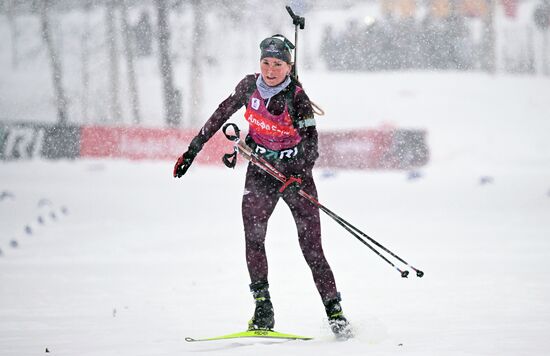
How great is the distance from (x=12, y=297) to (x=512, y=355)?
4643 millimetres

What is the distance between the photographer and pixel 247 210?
537 centimetres

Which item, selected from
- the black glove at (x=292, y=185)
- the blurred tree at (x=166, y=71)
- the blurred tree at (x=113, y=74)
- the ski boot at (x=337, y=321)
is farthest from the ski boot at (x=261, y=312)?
the blurred tree at (x=113, y=74)

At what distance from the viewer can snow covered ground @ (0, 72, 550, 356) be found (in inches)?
221

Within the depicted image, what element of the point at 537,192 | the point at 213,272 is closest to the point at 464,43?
the point at 537,192

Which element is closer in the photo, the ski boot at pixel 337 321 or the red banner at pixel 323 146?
the ski boot at pixel 337 321

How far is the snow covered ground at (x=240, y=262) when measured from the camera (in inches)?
221

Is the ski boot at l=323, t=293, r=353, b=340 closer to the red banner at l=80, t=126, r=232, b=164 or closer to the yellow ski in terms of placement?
the yellow ski

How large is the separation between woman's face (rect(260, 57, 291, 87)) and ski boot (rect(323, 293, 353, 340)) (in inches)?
56.8

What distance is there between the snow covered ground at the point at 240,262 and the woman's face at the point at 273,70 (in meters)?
1.64

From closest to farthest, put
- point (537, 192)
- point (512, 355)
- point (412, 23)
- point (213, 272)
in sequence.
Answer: point (512, 355) → point (213, 272) → point (537, 192) → point (412, 23)

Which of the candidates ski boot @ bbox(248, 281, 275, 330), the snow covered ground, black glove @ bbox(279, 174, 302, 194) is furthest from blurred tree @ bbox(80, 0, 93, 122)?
black glove @ bbox(279, 174, 302, 194)

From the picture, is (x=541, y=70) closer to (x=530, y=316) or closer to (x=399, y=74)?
(x=399, y=74)

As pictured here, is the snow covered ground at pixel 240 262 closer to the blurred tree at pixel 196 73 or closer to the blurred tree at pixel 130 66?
the blurred tree at pixel 196 73

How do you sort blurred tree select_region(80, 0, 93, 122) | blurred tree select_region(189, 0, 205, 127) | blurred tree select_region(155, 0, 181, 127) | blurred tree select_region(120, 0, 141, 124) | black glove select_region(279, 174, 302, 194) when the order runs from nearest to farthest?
black glove select_region(279, 174, 302, 194)
blurred tree select_region(155, 0, 181, 127)
blurred tree select_region(189, 0, 205, 127)
blurred tree select_region(120, 0, 141, 124)
blurred tree select_region(80, 0, 93, 122)
